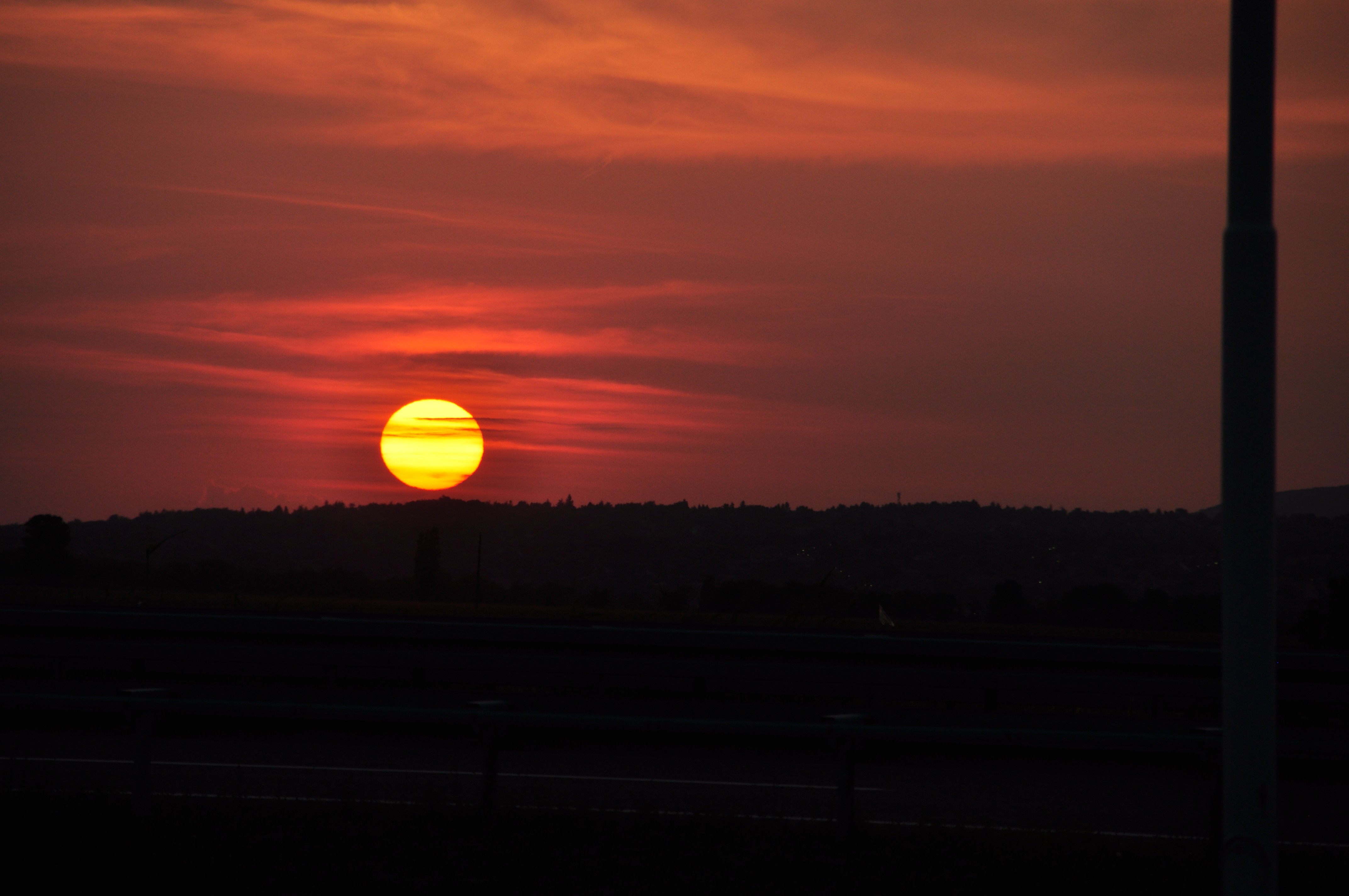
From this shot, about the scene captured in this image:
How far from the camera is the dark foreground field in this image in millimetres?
6422

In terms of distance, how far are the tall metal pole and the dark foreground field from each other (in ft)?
7.31

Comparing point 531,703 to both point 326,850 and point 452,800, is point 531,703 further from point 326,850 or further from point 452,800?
point 326,850

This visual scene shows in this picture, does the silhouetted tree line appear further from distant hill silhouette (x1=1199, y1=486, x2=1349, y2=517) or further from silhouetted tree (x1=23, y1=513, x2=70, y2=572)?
distant hill silhouette (x1=1199, y1=486, x2=1349, y2=517)

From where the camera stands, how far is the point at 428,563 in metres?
64.8

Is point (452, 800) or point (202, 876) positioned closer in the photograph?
point (202, 876)

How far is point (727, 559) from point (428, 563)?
56528mm

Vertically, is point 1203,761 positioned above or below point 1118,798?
above

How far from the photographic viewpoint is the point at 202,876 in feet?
21.0

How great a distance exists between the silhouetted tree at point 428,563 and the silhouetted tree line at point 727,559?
197 millimetres

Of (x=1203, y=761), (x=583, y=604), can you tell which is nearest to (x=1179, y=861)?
(x=1203, y=761)

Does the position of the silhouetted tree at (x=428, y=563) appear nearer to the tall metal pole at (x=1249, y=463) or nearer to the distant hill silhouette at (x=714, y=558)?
the distant hill silhouette at (x=714, y=558)

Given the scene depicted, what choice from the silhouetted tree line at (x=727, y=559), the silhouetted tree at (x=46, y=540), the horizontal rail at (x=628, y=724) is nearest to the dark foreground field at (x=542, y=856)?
the horizontal rail at (x=628, y=724)

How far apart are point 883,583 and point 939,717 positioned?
90677mm

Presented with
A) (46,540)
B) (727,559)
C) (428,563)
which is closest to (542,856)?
(428,563)
